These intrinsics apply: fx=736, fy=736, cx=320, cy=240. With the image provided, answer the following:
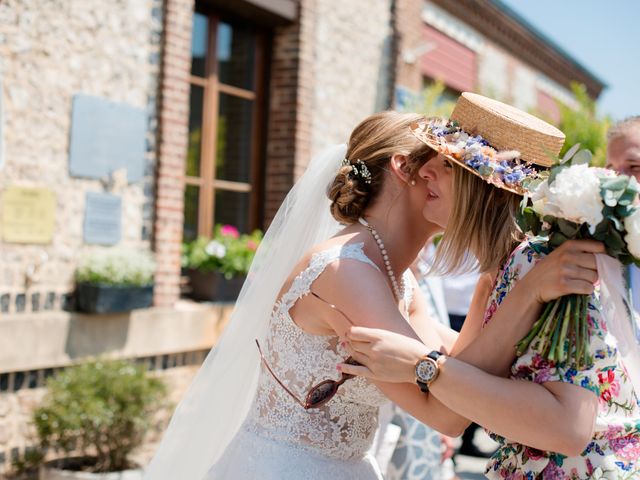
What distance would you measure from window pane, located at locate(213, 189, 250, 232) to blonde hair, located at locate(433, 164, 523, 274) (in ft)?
16.2

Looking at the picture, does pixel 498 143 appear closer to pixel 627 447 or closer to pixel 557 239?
pixel 557 239

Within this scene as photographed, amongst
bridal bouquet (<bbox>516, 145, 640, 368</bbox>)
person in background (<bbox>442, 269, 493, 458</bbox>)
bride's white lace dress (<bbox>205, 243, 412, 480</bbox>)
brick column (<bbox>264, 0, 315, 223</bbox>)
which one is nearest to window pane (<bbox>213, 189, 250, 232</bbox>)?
brick column (<bbox>264, 0, 315, 223</bbox>)

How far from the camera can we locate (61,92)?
16.9 feet

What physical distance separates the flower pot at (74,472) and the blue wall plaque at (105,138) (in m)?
1.98

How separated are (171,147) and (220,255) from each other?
107 cm

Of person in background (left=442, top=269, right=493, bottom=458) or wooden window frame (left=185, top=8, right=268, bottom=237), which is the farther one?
wooden window frame (left=185, top=8, right=268, bottom=237)

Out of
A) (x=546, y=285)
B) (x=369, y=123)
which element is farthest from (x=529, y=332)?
(x=369, y=123)

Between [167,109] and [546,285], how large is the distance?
4.58 m

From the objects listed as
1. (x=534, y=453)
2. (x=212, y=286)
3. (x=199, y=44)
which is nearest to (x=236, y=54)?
(x=199, y=44)

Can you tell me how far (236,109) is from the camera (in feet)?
23.6

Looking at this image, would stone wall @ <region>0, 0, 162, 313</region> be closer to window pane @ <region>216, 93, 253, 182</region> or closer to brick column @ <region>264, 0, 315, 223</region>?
window pane @ <region>216, 93, 253, 182</region>

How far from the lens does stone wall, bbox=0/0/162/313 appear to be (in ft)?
16.0

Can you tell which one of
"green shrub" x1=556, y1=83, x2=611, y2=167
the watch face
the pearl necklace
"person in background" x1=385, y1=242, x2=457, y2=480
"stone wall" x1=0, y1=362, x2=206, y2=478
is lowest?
"stone wall" x1=0, y1=362, x2=206, y2=478

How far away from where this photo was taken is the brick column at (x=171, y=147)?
590 cm
